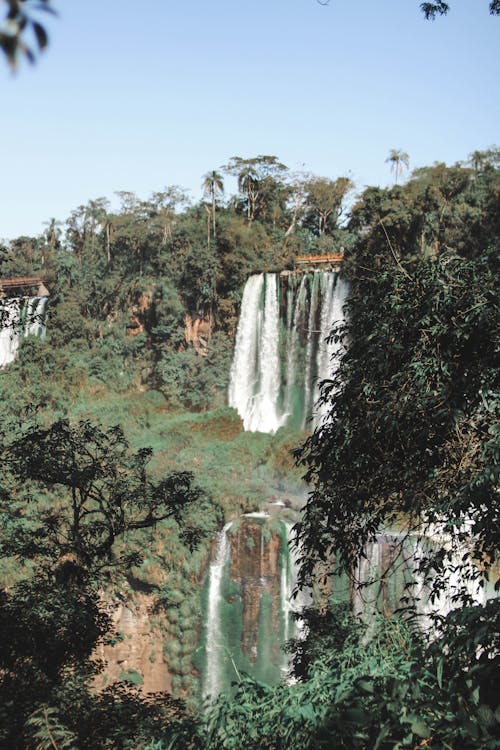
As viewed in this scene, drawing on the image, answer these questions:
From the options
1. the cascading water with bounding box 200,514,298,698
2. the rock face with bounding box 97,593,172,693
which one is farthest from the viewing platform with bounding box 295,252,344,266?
the rock face with bounding box 97,593,172,693

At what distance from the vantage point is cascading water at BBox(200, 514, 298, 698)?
66.6ft

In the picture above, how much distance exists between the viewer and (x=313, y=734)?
4387 mm

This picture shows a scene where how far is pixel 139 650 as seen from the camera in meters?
19.9

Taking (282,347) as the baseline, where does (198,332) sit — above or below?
above

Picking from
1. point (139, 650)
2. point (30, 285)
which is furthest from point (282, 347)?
point (30, 285)

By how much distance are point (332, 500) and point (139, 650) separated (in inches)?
553

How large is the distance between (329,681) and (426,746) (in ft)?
5.09

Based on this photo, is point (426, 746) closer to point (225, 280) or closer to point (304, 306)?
point (304, 306)

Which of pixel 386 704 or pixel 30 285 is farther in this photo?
pixel 30 285

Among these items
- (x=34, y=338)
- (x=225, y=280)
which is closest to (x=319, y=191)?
(x=225, y=280)

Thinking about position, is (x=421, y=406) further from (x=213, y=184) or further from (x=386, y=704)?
(x=213, y=184)

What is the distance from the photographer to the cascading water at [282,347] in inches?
1190

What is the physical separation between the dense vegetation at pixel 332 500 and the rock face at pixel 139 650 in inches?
21.0

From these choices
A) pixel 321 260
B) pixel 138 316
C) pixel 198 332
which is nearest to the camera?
pixel 321 260
